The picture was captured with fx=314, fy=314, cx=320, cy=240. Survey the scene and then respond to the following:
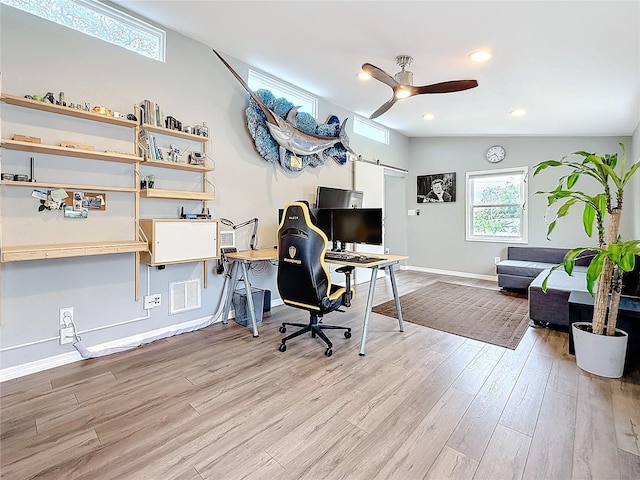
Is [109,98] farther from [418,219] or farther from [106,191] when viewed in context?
[418,219]

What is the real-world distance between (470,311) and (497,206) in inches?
111

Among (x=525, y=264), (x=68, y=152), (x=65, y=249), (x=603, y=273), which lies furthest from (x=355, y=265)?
(x=525, y=264)

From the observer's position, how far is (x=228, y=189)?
139 inches

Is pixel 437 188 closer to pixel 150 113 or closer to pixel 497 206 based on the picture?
pixel 497 206

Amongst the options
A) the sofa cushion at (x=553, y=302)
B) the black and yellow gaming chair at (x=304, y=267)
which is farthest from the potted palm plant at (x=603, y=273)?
the black and yellow gaming chair at (x=304, y=267)

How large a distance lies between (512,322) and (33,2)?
203 inches

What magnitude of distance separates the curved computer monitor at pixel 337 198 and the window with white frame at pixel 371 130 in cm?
119

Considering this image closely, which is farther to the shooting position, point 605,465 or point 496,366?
point 496,366

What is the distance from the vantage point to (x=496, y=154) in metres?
5.75

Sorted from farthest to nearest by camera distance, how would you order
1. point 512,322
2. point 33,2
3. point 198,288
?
1. point 512,322
2. point 198,288
3. point 33,2

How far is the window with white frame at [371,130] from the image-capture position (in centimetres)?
537

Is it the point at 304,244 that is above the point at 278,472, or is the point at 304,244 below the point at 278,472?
above

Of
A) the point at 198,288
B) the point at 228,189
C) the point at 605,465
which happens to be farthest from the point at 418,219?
the point at 605,465

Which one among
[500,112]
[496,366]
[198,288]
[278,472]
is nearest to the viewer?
[278,472]
